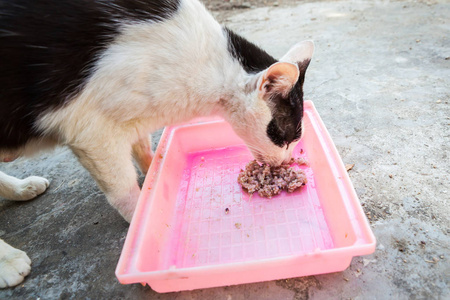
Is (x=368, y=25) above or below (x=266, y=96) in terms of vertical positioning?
below

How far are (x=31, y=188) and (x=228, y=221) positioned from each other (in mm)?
1402

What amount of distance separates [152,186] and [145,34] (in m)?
0.78

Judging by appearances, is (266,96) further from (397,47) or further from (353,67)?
(397,47)

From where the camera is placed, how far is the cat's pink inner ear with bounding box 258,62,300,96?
53.2 inches

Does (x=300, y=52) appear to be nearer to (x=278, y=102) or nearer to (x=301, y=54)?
(x=301, y=54)

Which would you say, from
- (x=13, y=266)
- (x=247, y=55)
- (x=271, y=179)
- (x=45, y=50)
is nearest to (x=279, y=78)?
(x=247, y=55)

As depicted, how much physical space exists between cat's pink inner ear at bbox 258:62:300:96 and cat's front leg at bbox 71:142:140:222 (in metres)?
0.74

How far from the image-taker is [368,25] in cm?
395

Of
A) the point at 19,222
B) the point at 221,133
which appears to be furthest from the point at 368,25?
the point at 19,222

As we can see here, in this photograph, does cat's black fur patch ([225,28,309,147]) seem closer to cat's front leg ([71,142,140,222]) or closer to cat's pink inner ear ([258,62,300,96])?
cat's pink inner ear ([258,62,300,96])

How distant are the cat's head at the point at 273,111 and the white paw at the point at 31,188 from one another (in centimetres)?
145

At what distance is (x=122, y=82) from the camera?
4.80 feet

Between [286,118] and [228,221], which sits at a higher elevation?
[286,118]

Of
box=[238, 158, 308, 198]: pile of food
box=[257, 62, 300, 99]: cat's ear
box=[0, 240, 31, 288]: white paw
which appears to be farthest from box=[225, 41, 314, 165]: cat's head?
box=[0, 240, 31, 288]: white paw
